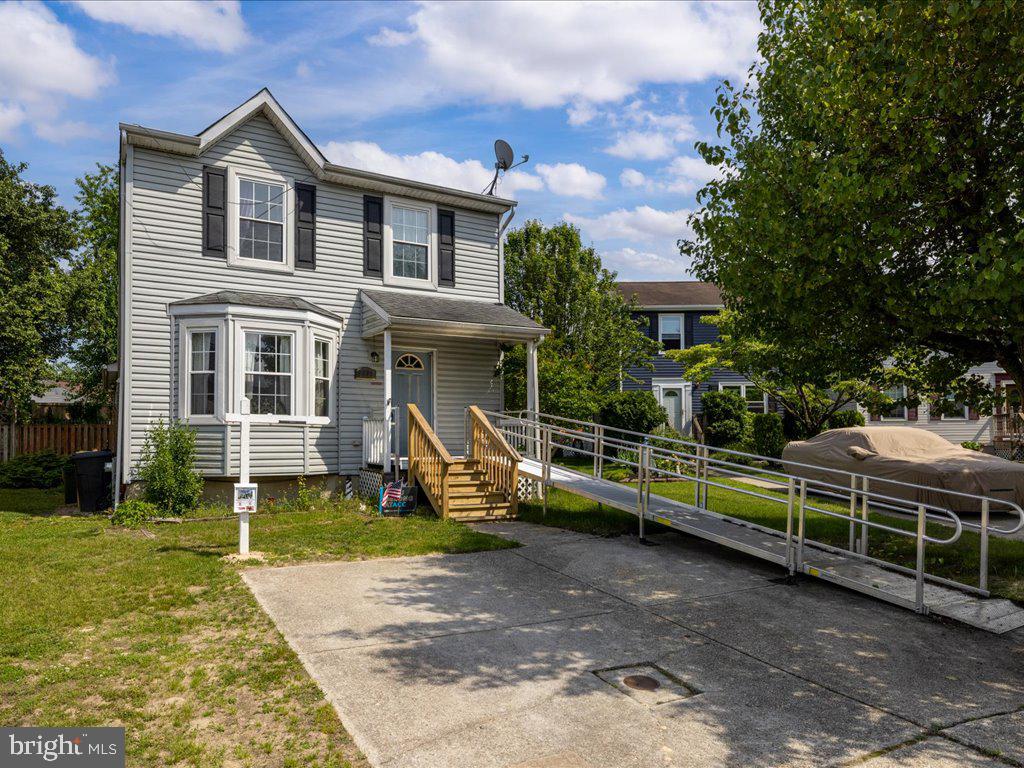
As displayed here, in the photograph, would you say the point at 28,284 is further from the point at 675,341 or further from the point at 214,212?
the point at 675,341

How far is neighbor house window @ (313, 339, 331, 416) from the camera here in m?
13.2

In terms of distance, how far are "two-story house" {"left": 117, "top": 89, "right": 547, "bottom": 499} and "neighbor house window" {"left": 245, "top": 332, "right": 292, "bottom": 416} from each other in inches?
1.0

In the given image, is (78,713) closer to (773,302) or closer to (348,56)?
(773,302)

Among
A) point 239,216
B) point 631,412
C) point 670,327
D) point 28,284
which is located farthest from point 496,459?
point 670,327

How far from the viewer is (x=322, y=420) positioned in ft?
43.3

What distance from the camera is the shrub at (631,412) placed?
2016 centimetres

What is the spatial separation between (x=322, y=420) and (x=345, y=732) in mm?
9528

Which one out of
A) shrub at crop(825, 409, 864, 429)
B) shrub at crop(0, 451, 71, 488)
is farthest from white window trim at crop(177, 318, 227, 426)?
shrub at crop(825, 409, 864, 429)

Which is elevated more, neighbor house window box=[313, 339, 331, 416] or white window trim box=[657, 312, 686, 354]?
white window trim box=[657, 312, 686, 354]

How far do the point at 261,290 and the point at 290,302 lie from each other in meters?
0.84

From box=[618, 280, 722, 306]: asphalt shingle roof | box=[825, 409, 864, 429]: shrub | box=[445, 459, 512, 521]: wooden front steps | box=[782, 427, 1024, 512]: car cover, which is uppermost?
box=[618, 280, 722, 306]: asphalt shingle roof

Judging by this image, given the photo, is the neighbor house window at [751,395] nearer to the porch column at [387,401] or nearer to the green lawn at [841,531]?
the green lawn at [841,531]

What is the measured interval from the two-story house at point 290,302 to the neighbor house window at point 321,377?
4 cm

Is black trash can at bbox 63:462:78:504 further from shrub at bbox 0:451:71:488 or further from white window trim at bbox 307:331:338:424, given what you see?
white window trim at bbox 307:331:338:424
